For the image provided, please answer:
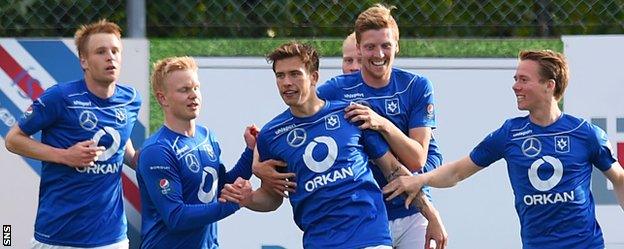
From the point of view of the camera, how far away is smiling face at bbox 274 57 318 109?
5.47m

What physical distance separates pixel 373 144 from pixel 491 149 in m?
0.76

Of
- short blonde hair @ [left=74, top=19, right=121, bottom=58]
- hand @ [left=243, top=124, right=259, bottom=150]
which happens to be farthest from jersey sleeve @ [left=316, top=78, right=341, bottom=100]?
short blonde hair @ [left=74, top=19, right=121, bottom=58]

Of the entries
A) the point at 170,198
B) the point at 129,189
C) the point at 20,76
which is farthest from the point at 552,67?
the point at 20,76

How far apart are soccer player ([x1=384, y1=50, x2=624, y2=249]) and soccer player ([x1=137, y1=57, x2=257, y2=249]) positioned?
2.68 feet

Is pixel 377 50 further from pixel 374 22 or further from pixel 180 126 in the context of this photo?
pixel 180 126

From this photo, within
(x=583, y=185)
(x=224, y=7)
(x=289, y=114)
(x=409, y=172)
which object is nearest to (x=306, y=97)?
(x=289, y=114)

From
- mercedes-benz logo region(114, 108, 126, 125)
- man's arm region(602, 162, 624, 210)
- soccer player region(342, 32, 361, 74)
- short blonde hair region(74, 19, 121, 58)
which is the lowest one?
man's arm region(602, 162, 624, 210)

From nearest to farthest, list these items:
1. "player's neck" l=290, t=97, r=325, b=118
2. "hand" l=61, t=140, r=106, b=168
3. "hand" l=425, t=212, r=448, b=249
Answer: "player's neck" l=290, t=97, r=325, b=118 < "hand" l=425, t=212, r=448, b=249 < "hand" l=61, t=140, r=106, b=168

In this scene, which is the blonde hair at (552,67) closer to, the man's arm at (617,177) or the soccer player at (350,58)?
the man's arm at (617,177)

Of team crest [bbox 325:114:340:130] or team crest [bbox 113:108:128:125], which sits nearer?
team crest [bbox 325:114:340:130]

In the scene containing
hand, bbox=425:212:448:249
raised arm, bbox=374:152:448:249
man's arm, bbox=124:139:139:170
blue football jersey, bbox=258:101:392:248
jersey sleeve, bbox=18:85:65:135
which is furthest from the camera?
man's arm, bbox=124:139:139:170

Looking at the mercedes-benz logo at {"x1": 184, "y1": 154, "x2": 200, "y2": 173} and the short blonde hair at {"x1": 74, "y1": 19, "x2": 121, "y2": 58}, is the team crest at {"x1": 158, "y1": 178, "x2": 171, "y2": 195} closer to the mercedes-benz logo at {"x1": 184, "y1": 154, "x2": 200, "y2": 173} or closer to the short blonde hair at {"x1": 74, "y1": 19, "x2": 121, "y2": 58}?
the mercedes-benz logo at {"x1": 184, "y1": 154, "x2": 200, "y2": 173}

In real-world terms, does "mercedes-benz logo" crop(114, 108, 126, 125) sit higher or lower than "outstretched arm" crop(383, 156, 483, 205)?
higher

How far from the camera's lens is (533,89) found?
6.00 metres
